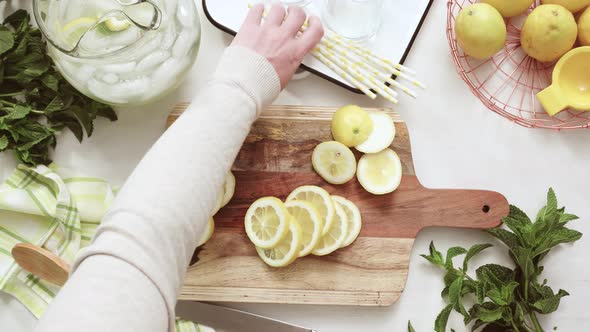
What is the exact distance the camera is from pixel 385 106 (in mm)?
1046

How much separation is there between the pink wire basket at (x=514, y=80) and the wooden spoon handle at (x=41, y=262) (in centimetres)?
79

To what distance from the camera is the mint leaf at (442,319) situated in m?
0.96

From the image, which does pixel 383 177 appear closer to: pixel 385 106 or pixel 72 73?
pixel 385 106

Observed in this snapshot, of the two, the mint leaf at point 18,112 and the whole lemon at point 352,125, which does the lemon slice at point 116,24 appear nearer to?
the mint leaf at point 18,112

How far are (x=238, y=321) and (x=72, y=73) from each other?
488 mm

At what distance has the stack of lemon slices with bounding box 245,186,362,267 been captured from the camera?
0.94 m

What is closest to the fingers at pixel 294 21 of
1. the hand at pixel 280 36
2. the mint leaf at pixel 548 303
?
the hand at pixel 280 36

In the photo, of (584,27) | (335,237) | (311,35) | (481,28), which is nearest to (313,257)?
(335,237)

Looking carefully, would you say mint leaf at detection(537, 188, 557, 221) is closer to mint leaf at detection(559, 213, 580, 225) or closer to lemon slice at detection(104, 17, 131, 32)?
mint leaf at detection(559, 213, 580, 225)

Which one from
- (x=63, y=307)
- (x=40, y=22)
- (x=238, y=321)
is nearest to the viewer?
(x=63, y=307)

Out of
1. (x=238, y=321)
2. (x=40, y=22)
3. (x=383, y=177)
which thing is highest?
(x=40, y=22)

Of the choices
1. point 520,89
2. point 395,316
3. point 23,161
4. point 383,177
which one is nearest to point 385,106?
point 383,177

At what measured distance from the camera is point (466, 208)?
40.3 inches

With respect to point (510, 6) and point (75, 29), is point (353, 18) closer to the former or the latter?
point (510, 6)
